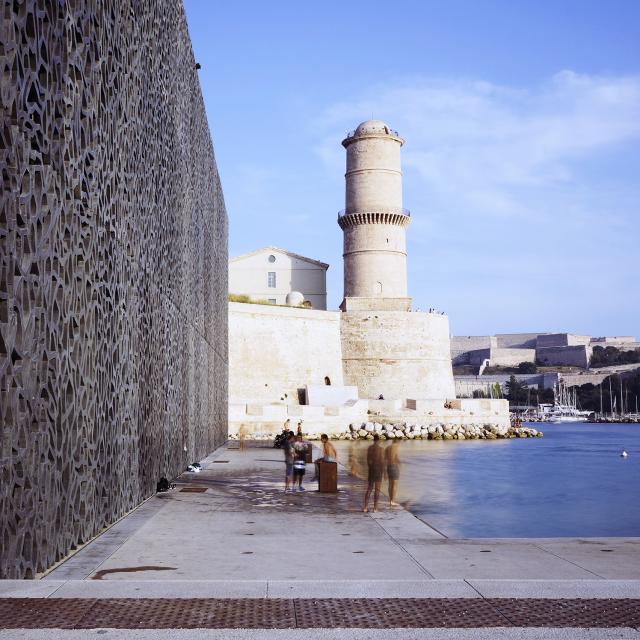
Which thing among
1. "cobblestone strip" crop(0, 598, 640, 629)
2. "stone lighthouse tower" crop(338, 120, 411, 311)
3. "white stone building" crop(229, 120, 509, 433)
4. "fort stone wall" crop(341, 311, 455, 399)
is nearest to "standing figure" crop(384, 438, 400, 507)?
"cobblestone strip" crop(0, 598, 640, 629)

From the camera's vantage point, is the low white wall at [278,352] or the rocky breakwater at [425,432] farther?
the low white wall at [278,352]

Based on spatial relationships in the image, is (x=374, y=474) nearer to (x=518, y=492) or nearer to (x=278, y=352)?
(x=518, y=492)

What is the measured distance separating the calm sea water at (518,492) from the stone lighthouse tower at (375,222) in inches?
793

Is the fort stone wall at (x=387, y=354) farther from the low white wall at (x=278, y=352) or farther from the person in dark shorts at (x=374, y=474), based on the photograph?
the person in dark shorts at (x=374, y=474)

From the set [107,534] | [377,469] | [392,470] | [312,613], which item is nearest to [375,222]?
[392,470]

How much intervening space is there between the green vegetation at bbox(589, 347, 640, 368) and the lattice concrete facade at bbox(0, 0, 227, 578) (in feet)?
468

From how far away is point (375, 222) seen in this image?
186 feet

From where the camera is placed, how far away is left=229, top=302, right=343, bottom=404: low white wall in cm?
4756

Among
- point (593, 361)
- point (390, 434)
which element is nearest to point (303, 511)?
point (390, 434)

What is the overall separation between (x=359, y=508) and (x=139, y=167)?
6108mm

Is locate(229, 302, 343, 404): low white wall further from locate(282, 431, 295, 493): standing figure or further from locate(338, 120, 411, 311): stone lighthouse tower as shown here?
locate(282, 431, 295, 493): standing figure

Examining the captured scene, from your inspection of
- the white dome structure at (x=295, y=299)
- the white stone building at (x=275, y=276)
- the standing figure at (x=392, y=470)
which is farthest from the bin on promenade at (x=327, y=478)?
the white stone building at (x=275, y=276)

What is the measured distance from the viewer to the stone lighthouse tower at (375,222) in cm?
5644

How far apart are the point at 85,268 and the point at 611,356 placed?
153 m
